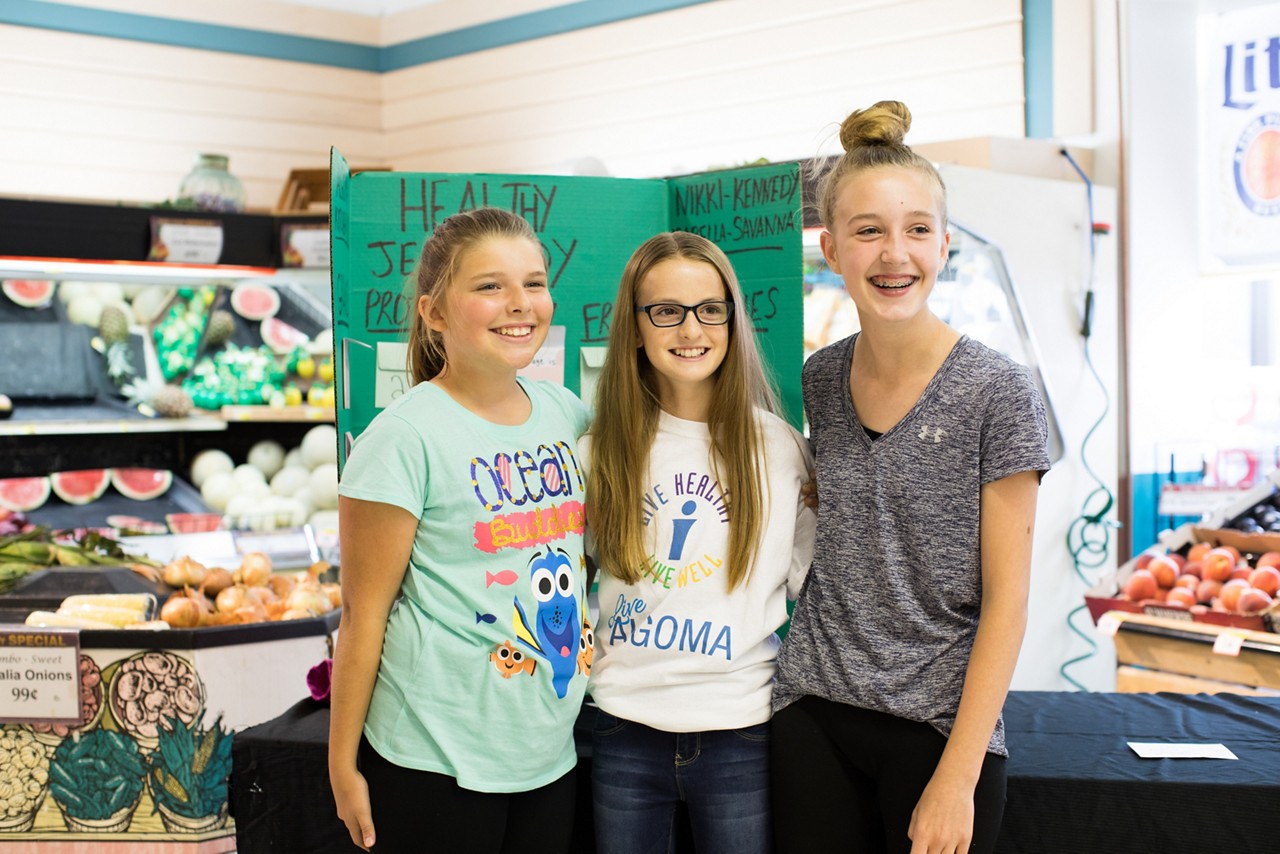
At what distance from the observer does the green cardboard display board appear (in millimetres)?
2332

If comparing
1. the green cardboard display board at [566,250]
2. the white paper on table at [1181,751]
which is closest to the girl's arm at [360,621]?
the green cardboard display board at [566,250]

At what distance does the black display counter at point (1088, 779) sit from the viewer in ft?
5.90

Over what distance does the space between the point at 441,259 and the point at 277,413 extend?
2930mm

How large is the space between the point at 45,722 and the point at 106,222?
196 centimetres

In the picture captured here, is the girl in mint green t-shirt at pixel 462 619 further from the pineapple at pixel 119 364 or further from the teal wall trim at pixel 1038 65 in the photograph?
the teal wall trim at pixel 1038 65

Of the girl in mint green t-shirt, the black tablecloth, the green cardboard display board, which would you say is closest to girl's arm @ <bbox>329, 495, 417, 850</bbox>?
the girl in mint green t-shirt

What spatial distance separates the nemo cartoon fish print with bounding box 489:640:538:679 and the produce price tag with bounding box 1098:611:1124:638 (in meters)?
2.39

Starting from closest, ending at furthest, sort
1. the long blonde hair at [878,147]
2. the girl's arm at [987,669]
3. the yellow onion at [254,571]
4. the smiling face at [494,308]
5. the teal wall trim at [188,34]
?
the girl's arm at [987,669] → the long blonde hair at [878,147] → the smiling face at [494,308] → the yellow onion at [254,571] → the teal wall trim at [188,34]

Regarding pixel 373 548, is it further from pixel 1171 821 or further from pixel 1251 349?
pixel 1251 349

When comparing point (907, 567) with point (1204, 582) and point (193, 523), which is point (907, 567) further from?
point (193, 523)

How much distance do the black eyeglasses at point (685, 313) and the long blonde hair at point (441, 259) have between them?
22 cm

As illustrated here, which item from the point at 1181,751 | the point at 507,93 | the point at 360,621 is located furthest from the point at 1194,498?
the point at 507,93

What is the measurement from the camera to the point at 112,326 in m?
4.25

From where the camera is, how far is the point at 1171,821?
5.94 feet
